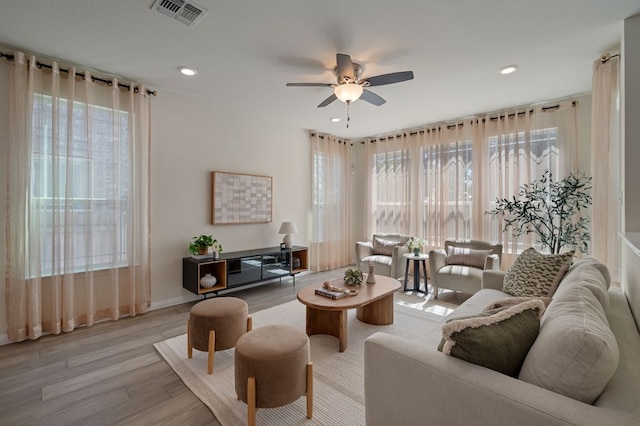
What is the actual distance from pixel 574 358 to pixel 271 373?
4.55ft

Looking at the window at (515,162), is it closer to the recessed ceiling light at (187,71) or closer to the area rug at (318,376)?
the area rug at (318,376)

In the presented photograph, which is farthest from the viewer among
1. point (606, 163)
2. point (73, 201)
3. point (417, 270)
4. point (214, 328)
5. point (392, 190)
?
point (392, 190)

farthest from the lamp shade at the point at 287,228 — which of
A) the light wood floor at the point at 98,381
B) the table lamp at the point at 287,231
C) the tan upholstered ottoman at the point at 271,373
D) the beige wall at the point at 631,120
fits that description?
the beige wall at the point at 631,120

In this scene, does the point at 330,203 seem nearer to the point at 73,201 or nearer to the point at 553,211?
the point at 553,211

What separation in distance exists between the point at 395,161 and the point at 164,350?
185 inches

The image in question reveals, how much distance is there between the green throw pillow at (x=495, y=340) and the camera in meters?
1.10

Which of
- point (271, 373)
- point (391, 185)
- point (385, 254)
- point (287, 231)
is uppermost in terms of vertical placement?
point (391, 185)

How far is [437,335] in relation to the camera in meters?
1.89

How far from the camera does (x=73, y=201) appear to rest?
2.98m

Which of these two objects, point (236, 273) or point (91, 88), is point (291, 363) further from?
point (91, 88)

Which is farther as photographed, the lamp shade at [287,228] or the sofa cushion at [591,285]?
the lamp shade at [287,228]

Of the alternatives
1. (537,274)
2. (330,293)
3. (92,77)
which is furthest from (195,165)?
(537,274)

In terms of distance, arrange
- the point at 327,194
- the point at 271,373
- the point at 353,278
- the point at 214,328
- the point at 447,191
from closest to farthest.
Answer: the point at 271,373 < the point at 214,328 < the point at 353,278 < the point at 447,191 < the point at 327,194

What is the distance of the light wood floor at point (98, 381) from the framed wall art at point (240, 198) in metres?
1.63
